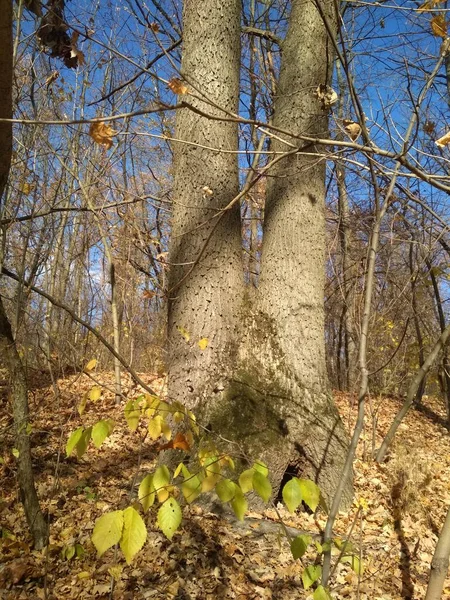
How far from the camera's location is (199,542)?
2594 millimetres

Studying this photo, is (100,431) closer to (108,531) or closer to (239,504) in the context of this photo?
(108,531)

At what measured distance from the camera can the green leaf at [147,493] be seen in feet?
4.02

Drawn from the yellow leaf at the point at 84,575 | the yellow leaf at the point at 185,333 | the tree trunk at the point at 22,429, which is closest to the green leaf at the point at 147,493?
the tree trunk at the point at 22,429

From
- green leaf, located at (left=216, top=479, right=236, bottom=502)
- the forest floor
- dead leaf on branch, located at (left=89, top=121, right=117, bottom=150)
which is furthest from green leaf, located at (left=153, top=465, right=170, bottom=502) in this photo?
dead leaf on branch, located at (left=89, top=121, right=117, bottom=150)

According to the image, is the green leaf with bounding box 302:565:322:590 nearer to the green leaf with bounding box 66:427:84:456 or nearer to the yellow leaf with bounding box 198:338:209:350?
the green leaf with bounding box 66:427:84:456

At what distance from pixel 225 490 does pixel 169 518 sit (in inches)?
7.2

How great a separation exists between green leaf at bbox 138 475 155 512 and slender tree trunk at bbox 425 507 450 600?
118cm

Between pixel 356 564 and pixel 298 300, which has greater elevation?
pixel 298 300

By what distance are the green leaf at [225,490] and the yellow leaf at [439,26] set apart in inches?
83.6

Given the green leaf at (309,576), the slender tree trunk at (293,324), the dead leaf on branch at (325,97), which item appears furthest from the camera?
the slender tree trunk at (293,324)

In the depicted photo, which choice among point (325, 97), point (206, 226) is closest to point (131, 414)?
point (325, 97)

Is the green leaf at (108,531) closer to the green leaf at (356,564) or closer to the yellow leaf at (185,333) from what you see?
the green leaf at (356,564)

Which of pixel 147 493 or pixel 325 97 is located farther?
pixel 325 97

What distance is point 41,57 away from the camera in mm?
4172
